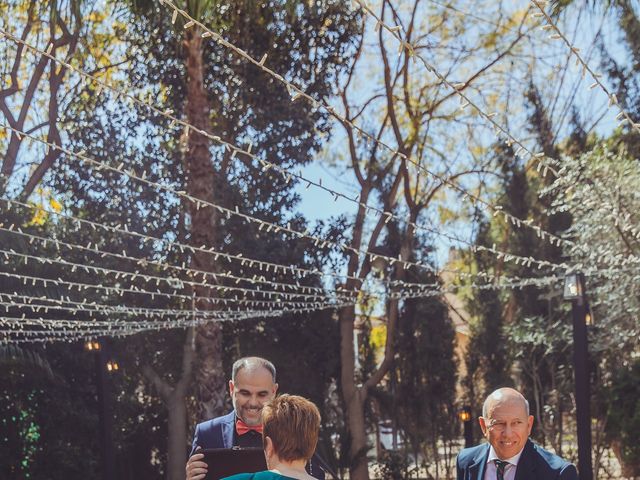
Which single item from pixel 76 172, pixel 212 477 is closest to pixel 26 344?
pixel 76 172

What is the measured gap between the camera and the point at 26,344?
12727 millimetres

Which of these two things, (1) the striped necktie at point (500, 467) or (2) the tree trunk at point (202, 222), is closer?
(1) the striped necktie at point (500, 467)

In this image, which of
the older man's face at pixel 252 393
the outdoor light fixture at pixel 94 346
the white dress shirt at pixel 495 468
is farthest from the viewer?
the outdoor light fixture at pixel 94 346

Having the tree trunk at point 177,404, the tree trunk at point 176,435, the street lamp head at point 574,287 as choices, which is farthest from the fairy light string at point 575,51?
the tree trunk at point 176,435

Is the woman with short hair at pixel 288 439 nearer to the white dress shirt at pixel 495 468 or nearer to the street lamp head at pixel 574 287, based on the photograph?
the white dress shirt at pixel 495 468

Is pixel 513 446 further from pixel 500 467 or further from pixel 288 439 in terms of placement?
pixel 288 439

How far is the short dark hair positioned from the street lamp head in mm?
5319

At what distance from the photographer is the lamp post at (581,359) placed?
7754 mm

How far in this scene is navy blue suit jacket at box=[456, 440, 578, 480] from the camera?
11.2 ft

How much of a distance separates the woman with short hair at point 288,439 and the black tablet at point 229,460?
46cm

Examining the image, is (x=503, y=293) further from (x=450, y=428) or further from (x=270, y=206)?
(x=270, y=206)

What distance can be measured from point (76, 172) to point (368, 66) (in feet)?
18.0

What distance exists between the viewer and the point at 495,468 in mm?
3586

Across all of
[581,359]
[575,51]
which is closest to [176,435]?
[581,359]
